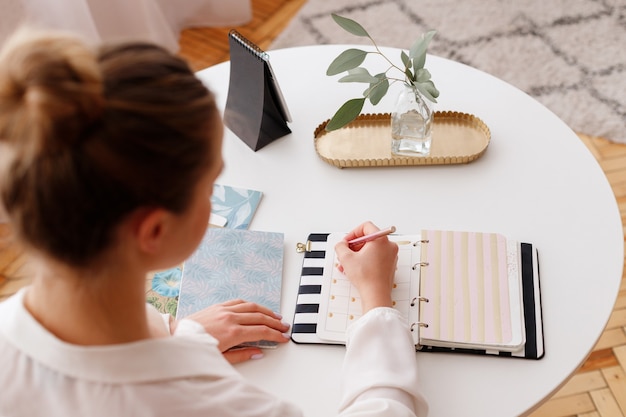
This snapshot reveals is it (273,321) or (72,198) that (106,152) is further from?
(273,321)

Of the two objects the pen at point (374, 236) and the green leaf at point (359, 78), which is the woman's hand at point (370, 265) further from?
the green leaf at point (359, 78)

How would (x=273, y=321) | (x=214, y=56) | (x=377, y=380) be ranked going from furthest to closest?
1. (x=214, y=56)
2. (x=273, y=321)
3. (x=377, y=380)

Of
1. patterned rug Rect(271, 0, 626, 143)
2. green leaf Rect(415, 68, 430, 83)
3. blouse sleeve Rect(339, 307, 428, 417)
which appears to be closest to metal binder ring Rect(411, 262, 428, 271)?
blouse sleeve Rect(339, 307, 428, 417)

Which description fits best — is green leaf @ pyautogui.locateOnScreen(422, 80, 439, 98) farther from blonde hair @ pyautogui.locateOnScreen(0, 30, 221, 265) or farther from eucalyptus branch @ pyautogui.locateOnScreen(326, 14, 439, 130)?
blonde hair @ pyautogui.locateOnScreen(0, 30, 221, 265)

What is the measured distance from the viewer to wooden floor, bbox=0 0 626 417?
152cm

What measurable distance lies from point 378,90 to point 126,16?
4.22 ft

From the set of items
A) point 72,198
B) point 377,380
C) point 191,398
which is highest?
point 72,198

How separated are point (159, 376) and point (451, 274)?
509mm

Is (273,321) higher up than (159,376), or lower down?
lower down

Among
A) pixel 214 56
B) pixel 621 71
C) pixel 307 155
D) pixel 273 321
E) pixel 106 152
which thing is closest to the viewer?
pixel 106 152

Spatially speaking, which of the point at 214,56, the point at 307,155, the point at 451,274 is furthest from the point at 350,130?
the point at 214,56

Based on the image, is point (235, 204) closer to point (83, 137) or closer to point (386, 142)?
point (386, 142)

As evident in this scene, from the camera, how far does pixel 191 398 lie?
73cm

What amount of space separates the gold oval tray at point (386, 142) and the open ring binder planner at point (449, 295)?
174 mm
